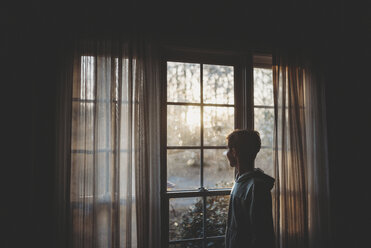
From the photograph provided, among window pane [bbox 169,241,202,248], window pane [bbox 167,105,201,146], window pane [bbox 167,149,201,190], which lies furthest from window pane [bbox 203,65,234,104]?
window pane [bbox 169,241,202,248]

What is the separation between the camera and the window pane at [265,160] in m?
2.46

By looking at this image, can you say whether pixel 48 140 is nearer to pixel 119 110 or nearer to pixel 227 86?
pixel 119 110

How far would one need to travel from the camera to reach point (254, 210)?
4.59ft

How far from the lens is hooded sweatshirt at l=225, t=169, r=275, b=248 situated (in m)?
1.38

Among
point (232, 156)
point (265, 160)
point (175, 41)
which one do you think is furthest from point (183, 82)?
point (265, 160)

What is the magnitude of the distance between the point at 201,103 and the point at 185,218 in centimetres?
105

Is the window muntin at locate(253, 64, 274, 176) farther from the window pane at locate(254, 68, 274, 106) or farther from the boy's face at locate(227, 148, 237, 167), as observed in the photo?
the boy's face at locate(227, 148, 237, 167)

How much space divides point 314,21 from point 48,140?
283cm

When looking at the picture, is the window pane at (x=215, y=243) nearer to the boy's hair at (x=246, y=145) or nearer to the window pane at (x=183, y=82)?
the boy's hair at (x=246, y=145)

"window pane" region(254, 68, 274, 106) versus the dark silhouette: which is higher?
"window pane" region(254, 68, 274, 106)

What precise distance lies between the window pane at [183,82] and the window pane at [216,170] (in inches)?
21.0

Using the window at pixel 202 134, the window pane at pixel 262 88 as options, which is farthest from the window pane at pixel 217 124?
the window pane at pixel 262 88

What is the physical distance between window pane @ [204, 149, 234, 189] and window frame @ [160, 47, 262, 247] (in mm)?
60

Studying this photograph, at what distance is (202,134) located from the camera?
234cm
